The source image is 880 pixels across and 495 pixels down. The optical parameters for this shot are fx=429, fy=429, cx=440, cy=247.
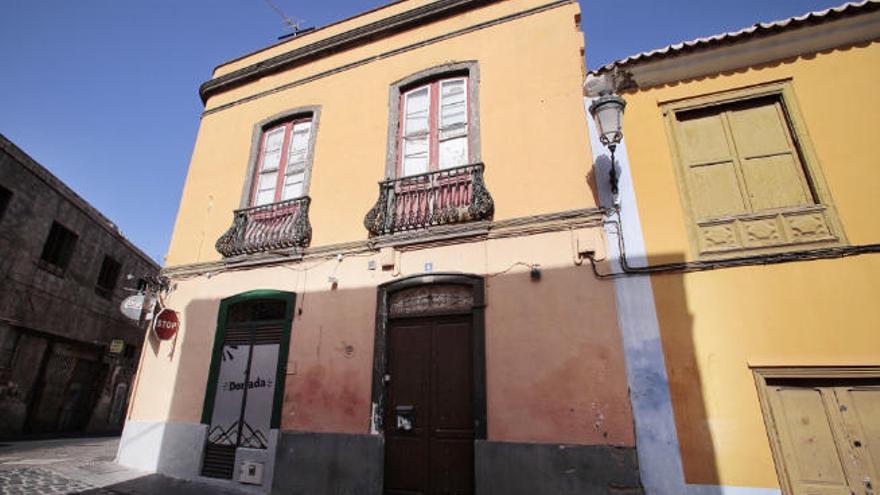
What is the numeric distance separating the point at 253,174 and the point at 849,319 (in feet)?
29.4

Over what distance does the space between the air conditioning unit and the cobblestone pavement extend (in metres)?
0.22

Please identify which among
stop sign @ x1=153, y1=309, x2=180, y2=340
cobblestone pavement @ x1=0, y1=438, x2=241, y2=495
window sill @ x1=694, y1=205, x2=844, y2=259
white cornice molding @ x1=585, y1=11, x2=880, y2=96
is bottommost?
cobblestone pavement @ x1=0, y1=438, x2=241, y2=495

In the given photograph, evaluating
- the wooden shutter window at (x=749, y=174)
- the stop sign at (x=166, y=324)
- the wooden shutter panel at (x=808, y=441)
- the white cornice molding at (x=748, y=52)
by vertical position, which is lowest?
the wooden shutter panel at (x=808, y=441)

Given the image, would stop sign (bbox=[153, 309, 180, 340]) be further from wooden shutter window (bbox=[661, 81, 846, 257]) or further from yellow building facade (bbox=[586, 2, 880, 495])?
wooden shutter window (bbox=[661, 81, 846, 257])

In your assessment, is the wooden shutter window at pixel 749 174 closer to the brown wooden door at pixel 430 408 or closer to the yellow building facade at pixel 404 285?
the yellow building facade at pixel 404 285

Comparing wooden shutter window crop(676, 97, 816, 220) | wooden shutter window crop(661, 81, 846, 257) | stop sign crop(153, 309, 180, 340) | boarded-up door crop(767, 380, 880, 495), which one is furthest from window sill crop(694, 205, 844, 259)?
stop sign crop(153, 309, 180, 340)

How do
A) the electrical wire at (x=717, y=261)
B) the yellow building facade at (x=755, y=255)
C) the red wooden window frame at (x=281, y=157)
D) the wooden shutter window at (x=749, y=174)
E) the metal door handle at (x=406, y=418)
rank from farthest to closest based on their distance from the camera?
the red wooden window frame at (x=281, y=157)
the metal door handle at (x=406, y=418)
the wooden shutter window at (x=749, y=174)
the electrical wire at (x=717, y=261)
the yellow building facade at (x=755, y=255)

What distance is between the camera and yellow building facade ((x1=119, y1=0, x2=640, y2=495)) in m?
5.14

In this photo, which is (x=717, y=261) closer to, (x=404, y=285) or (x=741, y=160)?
(x=741, y=160)

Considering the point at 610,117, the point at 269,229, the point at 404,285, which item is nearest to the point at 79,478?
the point at 269,229

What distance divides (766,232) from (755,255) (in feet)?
1.20

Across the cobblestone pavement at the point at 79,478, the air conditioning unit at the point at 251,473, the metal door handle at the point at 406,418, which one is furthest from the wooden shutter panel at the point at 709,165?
the cobblestone pavement at the point at 79,478

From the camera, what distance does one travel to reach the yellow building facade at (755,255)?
427 centimetres

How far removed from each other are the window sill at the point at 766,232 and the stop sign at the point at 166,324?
8210mm
